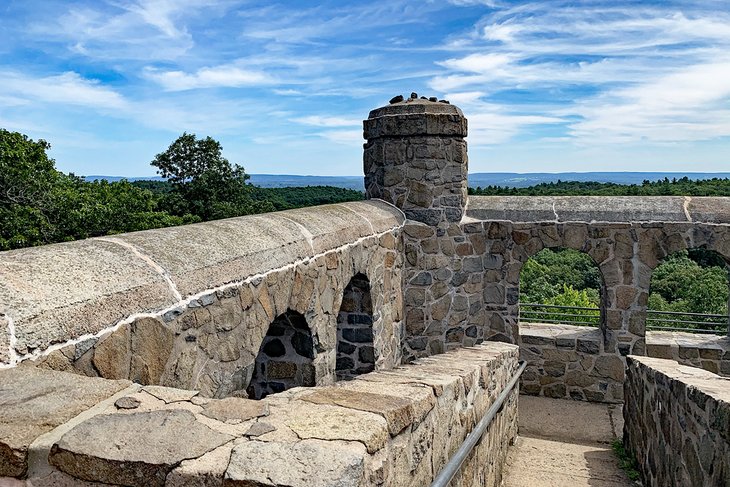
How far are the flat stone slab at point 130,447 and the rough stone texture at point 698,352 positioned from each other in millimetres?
7243

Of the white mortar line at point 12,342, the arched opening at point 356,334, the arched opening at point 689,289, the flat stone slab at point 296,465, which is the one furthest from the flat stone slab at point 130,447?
the arched opening at point 689,289

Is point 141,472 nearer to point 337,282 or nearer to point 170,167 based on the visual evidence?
point 337,282

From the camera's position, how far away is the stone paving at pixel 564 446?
202 inches

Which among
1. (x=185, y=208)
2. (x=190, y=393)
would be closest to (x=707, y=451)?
(x=190, y=393)

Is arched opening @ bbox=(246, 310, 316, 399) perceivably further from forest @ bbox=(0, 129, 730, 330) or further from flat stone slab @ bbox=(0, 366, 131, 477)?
forest @ bbox=(0, 129, 730, 330)

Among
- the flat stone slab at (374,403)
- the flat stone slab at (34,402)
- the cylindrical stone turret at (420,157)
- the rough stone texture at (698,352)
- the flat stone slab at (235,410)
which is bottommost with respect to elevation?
the rough stone texture at (698,352)

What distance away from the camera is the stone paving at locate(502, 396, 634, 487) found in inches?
202

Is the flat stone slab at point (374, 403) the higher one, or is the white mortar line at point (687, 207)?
the white mortar line at point (687, 207)

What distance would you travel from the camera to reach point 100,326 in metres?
2.41

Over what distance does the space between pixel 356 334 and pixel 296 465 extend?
15.0 ft

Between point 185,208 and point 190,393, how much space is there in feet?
79.7

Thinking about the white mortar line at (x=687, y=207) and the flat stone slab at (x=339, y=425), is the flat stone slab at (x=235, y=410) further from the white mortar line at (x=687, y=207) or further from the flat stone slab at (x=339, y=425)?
the white mortar line at (x=687, y=207)

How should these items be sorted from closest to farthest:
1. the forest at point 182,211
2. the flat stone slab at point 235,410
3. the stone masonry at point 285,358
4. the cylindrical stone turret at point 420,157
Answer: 1. the flat stone slab at point 235,410
2. the stone masonry at point 285,358
3. the cylindrical stone turret at point 420,157
4. the forest at point 182,211

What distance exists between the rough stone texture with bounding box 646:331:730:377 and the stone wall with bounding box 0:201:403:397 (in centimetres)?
475
